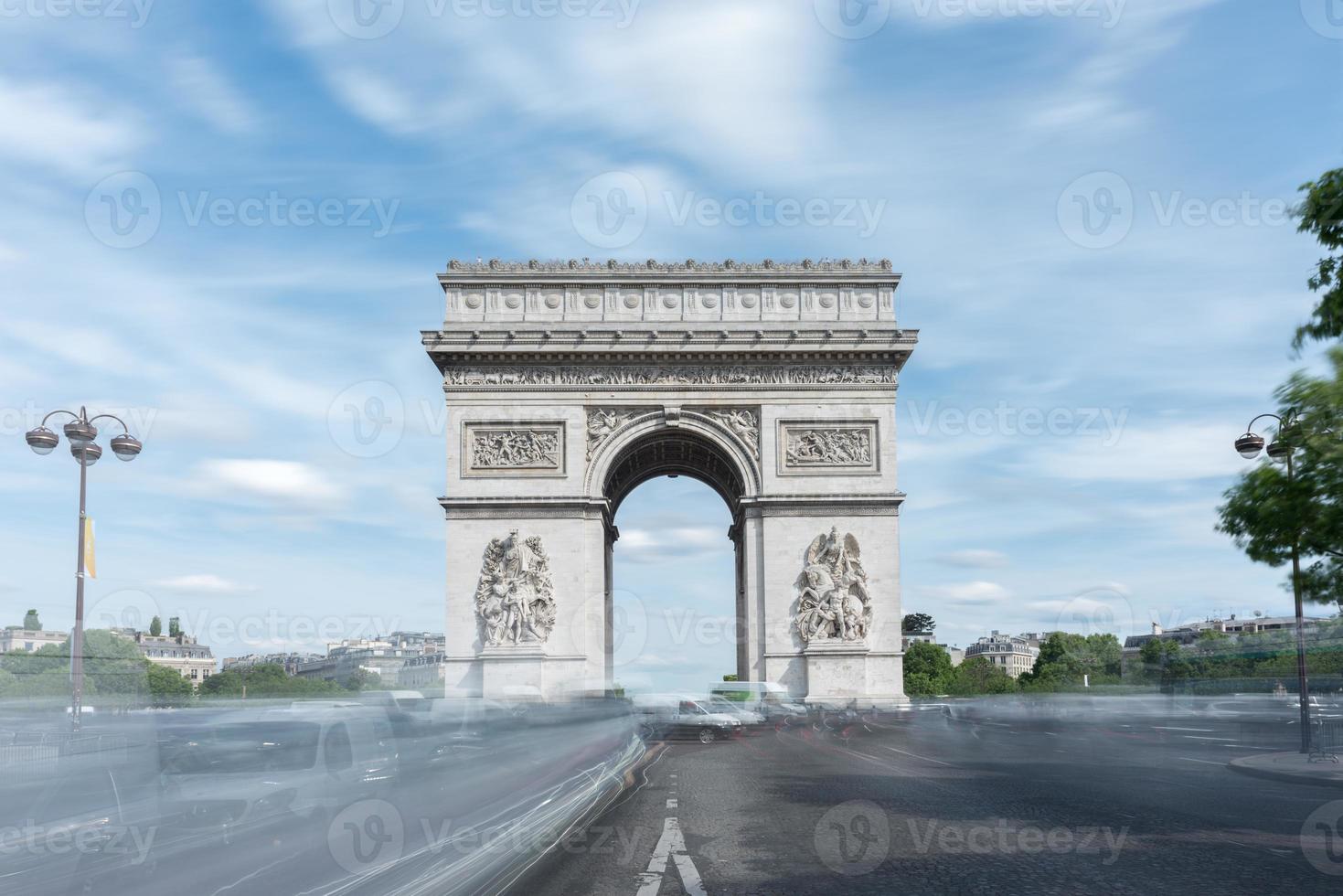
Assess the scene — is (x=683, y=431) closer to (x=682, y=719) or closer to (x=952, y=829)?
(x=682, y=719)

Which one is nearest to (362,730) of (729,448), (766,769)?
(766,769)

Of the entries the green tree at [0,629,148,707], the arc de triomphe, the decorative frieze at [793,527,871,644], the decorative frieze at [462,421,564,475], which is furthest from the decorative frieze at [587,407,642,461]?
the green tree at [0,629,148,707]

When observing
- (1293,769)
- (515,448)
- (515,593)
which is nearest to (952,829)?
(1293,769)

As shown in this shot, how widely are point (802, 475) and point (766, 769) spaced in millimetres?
18922

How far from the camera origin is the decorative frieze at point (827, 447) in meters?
34.8

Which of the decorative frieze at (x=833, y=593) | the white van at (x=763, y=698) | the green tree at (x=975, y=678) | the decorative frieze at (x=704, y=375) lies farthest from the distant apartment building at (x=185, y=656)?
the green tree at (x=975, y=678)

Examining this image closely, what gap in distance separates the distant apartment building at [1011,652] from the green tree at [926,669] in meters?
21.0

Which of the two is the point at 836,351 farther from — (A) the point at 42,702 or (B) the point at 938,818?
(A) the point at 42,702

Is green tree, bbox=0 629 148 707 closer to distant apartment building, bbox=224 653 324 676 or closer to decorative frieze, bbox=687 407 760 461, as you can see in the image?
distant apartment building, bbox=224 653 324 676

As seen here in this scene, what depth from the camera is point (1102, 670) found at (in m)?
29.0

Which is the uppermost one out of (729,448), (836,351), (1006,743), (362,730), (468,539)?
(836,351)

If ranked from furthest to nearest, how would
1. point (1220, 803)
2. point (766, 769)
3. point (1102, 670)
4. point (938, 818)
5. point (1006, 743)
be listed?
point (1102, 670) < point (1006, 743) < point (766, 769) < point (1220, 803) < point (938, 818)

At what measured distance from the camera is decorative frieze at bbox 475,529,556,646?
109 feet

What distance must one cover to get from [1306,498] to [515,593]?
27288 mm
